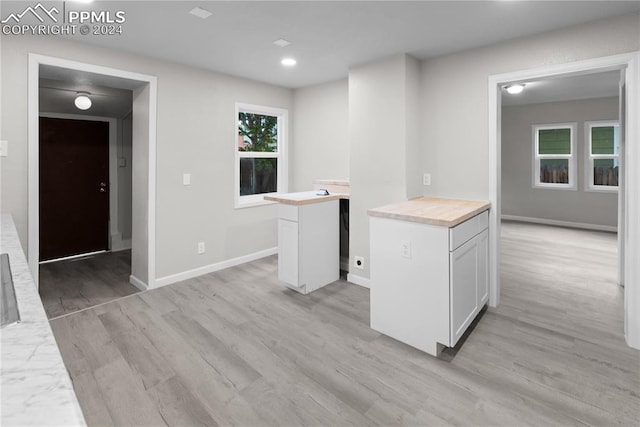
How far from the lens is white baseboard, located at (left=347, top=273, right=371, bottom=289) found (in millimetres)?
3603

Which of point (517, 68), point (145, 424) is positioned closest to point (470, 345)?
point (145, 424)

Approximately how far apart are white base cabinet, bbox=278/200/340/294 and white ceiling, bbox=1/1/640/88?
147 centimetres

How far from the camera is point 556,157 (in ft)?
22.6

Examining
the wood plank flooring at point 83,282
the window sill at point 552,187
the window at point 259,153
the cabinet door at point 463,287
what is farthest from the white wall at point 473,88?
the window sill at point 552,187

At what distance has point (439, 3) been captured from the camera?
2258mm

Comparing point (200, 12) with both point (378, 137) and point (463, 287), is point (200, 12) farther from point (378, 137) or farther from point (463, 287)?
point (463, 287)

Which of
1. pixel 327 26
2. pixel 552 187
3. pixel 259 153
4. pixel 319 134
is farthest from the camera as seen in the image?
pixel 552 187

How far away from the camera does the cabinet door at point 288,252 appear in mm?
3322

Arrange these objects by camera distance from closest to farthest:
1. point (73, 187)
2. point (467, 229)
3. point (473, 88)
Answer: point (467, 229) → point (473, 88) → point (73, 187)

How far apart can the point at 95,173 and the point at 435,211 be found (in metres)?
4.82

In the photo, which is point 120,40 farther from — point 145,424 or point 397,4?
point 145,424

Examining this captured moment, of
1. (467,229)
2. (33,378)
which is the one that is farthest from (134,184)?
(33,378)

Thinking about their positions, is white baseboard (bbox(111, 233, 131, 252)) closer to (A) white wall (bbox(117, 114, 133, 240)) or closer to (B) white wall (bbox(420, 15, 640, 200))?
(A) white wall (bbox(117, 114, 133, 240))

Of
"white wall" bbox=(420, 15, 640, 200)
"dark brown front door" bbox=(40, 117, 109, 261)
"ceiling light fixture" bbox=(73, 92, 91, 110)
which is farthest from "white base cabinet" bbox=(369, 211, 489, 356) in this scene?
"dark brown front door" bbox=(40, 117, 109, 261)
